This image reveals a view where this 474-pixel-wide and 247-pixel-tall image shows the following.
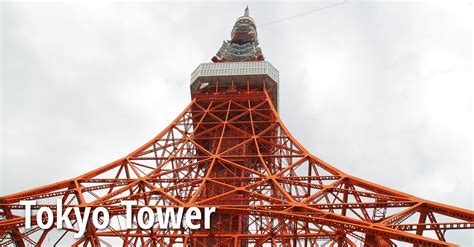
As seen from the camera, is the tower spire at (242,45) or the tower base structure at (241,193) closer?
the tower base structure at (241,193)

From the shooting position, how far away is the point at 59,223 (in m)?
13.3

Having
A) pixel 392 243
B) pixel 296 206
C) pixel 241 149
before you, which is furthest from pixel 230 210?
pixel 241 149

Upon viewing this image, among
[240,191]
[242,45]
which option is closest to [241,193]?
[240,191]

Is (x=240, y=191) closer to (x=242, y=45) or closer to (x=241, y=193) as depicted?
(x=241, y=193)

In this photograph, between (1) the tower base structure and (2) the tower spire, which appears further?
(2) the tower spire

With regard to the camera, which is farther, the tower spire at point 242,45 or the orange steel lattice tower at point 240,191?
the tower spire at point 242,45

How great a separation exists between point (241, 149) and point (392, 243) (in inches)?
470

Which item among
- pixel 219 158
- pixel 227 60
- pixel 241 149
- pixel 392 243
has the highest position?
pixel 227 60

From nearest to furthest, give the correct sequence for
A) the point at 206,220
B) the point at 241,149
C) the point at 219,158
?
1. the point at 206,220
2. the point at 219,158
3. the point at 241,149

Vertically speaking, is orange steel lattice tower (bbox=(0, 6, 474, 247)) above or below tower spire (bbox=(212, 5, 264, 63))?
below

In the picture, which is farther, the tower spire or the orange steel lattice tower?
the tower spire

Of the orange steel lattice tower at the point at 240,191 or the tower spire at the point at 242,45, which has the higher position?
the tower spire at the point at 242,45

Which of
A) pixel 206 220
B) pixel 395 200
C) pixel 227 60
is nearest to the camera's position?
pixel 206 220

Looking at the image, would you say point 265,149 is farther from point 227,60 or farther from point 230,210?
point 230,210
